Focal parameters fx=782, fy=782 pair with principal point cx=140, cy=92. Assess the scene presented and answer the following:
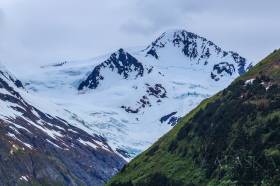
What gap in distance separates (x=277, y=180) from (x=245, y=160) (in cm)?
1844

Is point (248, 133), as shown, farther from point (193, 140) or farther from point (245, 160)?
point (193, 140)

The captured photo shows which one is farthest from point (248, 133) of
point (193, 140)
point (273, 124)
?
point (193, 140)

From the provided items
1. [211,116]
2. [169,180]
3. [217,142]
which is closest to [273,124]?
[217,142]

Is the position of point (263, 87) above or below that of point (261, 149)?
above

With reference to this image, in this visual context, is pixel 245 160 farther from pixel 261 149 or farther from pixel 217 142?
pixel 217 142

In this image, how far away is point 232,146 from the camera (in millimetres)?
157250

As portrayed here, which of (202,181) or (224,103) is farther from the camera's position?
(224,103)

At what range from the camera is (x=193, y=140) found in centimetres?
18800

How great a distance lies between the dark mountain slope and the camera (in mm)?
137500

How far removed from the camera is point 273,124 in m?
153

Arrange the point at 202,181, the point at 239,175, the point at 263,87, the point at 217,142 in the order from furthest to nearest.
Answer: the point at 263,87 < the point at 217,142 < the point at 202,181 < the point at 239,175

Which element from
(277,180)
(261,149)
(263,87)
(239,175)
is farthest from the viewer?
(263,87)

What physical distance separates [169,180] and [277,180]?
50.4m

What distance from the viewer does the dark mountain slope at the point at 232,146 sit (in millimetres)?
137500
